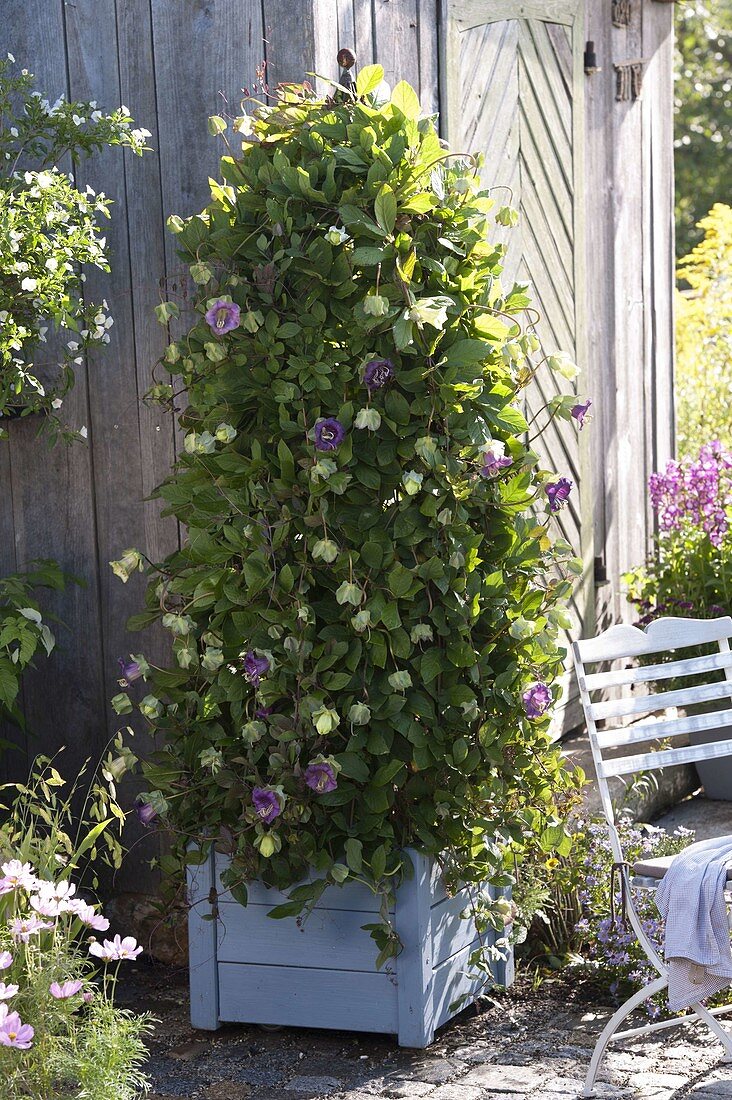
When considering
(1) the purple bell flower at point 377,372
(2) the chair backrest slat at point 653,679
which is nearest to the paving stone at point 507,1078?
(2) the chair backrest slat at point 653,679

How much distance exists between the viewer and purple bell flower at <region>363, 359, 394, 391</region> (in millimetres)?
3215

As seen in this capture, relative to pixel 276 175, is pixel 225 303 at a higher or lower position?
lower

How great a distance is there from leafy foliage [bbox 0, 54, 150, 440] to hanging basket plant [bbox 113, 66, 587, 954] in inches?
14.8

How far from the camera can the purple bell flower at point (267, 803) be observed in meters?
3.21

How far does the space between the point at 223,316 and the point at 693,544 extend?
2.64 metres

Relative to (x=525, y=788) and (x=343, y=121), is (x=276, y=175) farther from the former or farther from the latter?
(x=525, y=788)

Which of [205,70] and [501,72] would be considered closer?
Answer: [205,70]

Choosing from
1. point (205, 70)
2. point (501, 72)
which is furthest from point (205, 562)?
point (501, 72)

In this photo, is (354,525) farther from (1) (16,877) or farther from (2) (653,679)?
(1) (16,877)

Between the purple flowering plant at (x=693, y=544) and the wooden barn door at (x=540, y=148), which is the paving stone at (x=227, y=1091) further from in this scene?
the purple flowering plant at (x=693, y=544)

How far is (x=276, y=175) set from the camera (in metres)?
3.33

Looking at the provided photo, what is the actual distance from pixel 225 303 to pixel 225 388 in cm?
21

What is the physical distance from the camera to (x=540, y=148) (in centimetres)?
499

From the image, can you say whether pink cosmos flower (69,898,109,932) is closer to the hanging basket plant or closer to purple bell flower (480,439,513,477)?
the hanging basket plant
